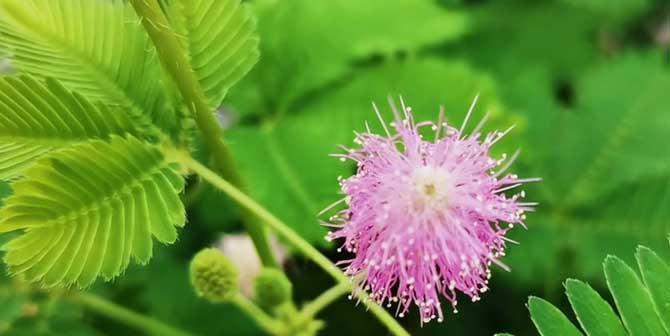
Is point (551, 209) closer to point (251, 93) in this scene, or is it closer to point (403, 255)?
point (251, 93)

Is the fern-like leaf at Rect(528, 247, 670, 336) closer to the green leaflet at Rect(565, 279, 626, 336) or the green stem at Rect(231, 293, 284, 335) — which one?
the green leaflet at Rect(565, 279, 626, 336)

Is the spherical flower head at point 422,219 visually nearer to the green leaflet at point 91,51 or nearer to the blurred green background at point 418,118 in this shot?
the green leaflet at point 91,51

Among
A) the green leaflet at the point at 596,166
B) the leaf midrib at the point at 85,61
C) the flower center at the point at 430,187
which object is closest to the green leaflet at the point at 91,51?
the leaf midrib at the point at 85,61

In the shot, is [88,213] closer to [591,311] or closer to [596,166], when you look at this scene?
[591,311]

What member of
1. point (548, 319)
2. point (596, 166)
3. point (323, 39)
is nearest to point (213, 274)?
point (548, 319)

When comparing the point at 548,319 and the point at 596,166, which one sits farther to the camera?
the point at 596,166

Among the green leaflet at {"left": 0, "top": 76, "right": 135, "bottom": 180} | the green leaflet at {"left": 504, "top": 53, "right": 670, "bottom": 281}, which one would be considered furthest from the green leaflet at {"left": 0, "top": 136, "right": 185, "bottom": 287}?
the green leaflet at {"left": 504, "top": 53, "right": 670, "bottom": 281}
